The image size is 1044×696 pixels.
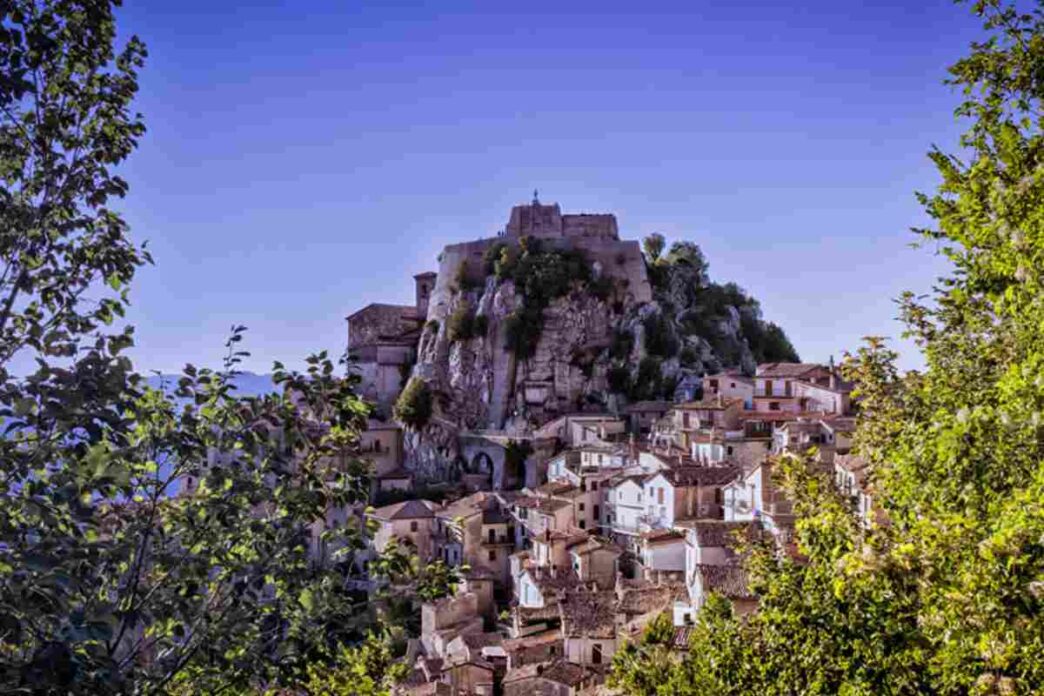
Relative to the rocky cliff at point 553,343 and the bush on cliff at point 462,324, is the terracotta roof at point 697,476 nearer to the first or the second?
the rocky cliff at point 553,343

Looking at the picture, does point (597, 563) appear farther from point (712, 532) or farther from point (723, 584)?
point (723, 584)

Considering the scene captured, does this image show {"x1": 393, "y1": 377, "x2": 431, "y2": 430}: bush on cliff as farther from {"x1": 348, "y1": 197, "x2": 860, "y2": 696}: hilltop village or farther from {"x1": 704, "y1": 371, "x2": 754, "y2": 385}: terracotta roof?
{"x1": 704, "y1": 371, "x2": 754, "y2": 385}: terracotta roof

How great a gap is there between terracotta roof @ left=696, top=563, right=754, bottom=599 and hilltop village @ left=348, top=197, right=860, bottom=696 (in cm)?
12

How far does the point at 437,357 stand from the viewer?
267ft

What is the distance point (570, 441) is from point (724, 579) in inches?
1612

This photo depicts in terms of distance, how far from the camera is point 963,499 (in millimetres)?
Result: 8125

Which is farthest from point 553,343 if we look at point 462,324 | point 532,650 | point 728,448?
point 532,650

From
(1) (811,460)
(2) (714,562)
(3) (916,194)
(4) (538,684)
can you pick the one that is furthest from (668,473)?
(3) (916,194)

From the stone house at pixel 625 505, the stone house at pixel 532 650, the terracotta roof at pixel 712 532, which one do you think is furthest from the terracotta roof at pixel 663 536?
the stone house at pixel 532 650

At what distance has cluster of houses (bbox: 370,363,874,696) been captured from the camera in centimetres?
3186

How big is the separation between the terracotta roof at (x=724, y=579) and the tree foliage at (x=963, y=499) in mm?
15115

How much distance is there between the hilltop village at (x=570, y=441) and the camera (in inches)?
1341

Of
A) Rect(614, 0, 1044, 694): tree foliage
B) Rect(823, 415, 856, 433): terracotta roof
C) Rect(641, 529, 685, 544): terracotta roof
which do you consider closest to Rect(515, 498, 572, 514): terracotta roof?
Rect(641, 529, 685, 544): terracotta roof

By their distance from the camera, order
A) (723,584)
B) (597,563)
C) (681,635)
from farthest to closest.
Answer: (597,563) < (723,584) < (681,635)
